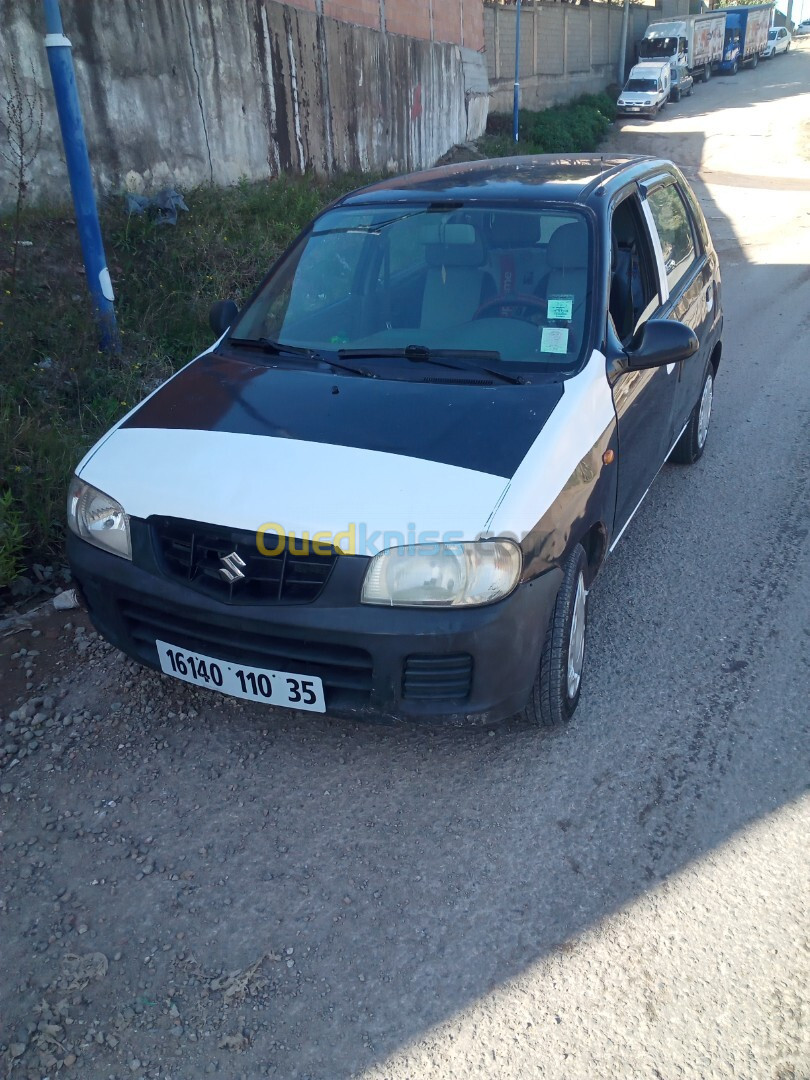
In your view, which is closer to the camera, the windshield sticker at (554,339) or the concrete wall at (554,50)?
the windshield sticker at (554,339)

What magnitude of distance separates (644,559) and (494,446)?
184cm

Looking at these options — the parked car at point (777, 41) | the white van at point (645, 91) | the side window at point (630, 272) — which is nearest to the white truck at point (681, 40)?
the white van at point (645, 91)

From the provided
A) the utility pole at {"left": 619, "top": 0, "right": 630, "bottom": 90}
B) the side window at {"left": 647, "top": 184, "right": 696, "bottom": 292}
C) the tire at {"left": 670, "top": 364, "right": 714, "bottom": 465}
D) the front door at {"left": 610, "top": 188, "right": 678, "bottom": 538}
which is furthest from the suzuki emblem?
the utility pole at {"left": 619, "top": 0, "right": 630, "bottom": 90}

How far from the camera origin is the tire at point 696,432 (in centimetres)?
529

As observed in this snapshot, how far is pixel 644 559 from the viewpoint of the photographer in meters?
4.40

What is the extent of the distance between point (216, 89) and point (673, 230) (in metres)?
6.59

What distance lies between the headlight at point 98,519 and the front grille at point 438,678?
1.02 m

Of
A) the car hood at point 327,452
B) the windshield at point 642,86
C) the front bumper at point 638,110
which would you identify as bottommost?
the front bumper at point 638,110

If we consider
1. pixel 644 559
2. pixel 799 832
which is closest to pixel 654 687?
pixel 799 832

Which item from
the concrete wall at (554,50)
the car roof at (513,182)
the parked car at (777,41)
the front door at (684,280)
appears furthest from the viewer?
the parked car at (777,41)

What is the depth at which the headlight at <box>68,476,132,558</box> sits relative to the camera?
2932mm

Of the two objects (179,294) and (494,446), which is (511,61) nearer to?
(179,294)

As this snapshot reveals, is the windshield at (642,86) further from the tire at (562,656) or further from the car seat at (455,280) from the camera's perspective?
the tire at (562,656)

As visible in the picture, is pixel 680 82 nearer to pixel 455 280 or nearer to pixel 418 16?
pixel 418 16
